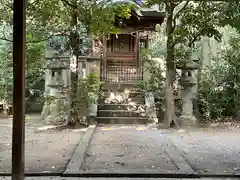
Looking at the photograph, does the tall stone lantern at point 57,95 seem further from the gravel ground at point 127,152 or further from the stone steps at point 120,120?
the gravel ground at point 127,152

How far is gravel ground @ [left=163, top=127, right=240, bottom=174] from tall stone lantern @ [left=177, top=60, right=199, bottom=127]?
2.61 feet

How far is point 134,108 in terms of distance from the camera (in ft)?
43.9

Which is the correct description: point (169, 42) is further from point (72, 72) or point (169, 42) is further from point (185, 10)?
point (72, 72)

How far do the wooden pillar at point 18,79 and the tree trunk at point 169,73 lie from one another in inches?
288

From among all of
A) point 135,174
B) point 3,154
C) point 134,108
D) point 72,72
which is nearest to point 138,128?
point 134,108

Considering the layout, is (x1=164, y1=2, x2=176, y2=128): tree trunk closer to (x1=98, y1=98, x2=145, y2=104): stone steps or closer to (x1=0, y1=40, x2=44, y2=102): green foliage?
(x1=98, y1=98, x2=145, y2=104): stone steps

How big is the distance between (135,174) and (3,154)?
3030 mm

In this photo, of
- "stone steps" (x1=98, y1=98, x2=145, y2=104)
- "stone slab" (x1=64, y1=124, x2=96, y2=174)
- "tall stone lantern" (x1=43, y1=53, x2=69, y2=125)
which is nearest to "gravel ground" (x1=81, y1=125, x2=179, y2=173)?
"stone slab" (x1=64, y1=124, x2=96, y2=174)

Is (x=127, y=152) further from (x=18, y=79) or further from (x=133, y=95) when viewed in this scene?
(x=133, y=95)

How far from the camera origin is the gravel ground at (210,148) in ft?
21.0

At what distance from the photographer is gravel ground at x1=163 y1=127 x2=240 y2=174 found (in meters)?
6.41

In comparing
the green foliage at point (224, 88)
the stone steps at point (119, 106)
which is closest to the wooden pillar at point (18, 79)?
the stone steps at point (119, 106)

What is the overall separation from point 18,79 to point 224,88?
32.1ft

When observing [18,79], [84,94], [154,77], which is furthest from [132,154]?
[154,77]
